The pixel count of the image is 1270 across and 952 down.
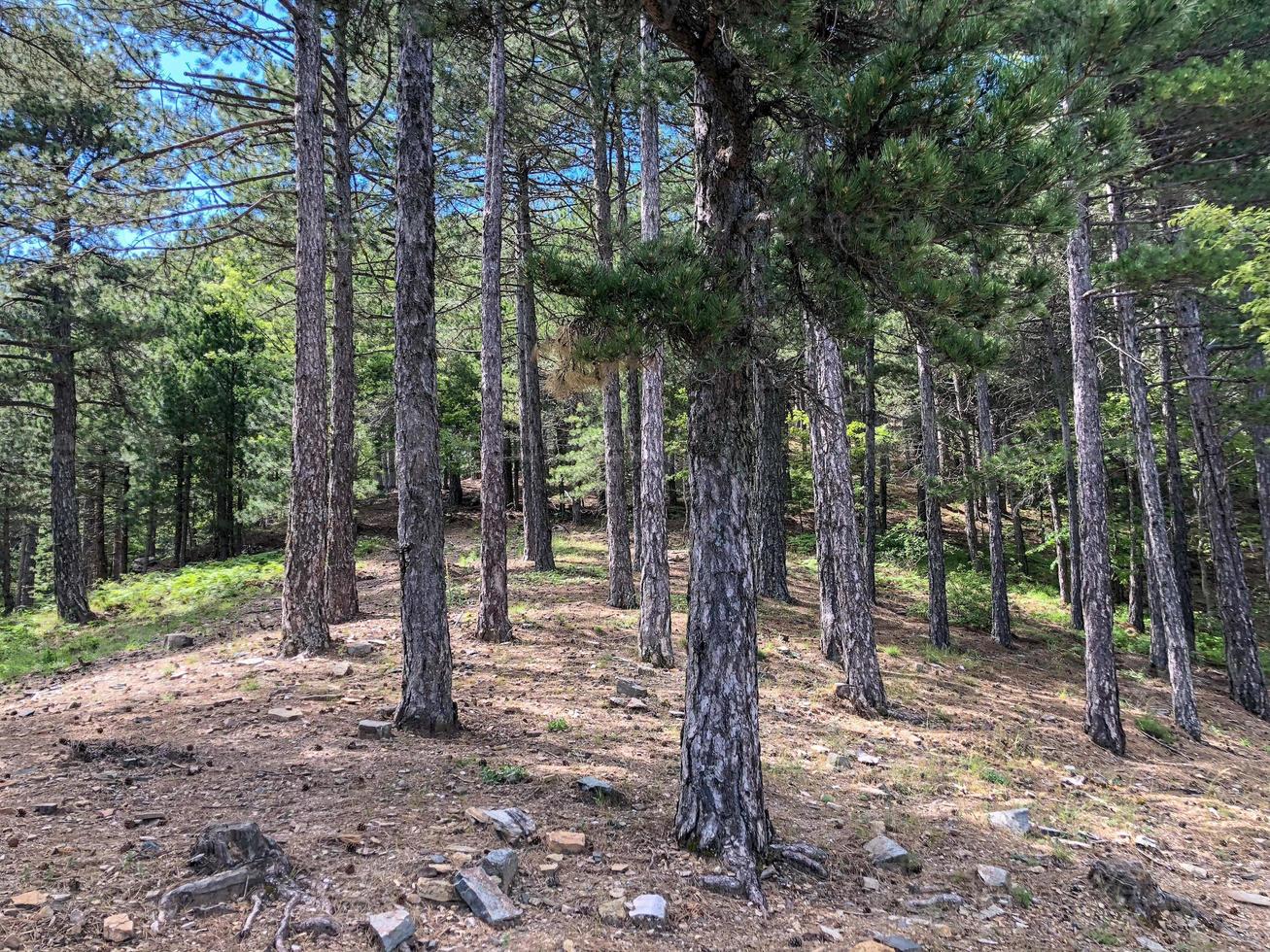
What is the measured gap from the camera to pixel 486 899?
3.61 meters

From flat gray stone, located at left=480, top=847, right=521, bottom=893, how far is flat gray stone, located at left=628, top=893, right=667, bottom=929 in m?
0.71

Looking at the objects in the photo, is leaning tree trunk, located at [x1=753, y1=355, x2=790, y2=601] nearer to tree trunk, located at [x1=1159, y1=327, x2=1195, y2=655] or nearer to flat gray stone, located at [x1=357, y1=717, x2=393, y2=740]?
tree trunk, located at [x1=1159, y1=327, x2=1195, y2=655]

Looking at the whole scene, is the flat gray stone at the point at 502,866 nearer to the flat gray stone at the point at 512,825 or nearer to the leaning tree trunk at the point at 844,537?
the flat gray stone at the point at 512,825

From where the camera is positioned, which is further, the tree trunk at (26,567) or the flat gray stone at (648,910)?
the tree trunk at (26,567)

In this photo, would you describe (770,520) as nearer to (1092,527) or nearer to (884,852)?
(1092,527)

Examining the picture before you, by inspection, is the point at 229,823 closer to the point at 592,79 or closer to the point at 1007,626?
the point at 592,79

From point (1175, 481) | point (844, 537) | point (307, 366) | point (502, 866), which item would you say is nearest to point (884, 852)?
point (502, 866)

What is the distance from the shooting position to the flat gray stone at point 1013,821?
589 cm

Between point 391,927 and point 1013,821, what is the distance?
537 centimetres

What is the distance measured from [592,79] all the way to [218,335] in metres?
17.4

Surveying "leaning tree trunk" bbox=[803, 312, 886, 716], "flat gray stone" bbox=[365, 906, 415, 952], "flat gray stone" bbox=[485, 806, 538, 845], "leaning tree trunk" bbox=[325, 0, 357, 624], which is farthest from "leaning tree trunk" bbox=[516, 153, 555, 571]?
"flat gray stone" bbox=[365, 906, 415, 952]

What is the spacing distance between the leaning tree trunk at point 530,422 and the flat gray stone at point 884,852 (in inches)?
433

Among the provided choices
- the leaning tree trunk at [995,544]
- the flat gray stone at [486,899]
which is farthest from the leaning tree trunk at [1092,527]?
the flat gray stone at [486,899]

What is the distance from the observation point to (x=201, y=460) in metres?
21.8
